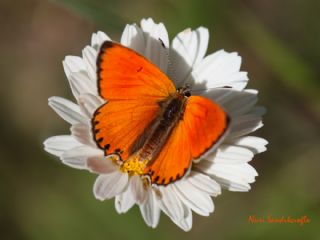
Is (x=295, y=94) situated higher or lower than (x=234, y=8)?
lower

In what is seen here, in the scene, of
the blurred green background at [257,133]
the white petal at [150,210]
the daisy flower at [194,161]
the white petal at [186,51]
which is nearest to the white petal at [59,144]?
the daisy flower at [194,161]

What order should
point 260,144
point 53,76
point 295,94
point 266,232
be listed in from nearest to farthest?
point 260,144, point 266,232, point 295,94, point 53,76

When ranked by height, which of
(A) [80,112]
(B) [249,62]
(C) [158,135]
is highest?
(A) [80,112]

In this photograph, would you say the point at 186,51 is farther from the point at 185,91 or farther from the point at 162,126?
the point at 162,126

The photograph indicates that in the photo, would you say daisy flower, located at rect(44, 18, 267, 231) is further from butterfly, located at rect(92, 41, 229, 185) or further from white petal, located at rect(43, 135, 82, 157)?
butterfly, located at rect(92, 41, 229, 185)


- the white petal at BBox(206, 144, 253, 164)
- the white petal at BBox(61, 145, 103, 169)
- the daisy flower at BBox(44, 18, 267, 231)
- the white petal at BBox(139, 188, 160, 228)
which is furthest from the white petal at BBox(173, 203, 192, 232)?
the white petal at BBox(61, 145, 103, 169)

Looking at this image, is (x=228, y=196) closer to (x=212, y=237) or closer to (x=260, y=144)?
(x=212, y=237)

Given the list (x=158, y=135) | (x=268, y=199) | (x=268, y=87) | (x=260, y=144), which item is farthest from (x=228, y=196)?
(x=158, y=135)
